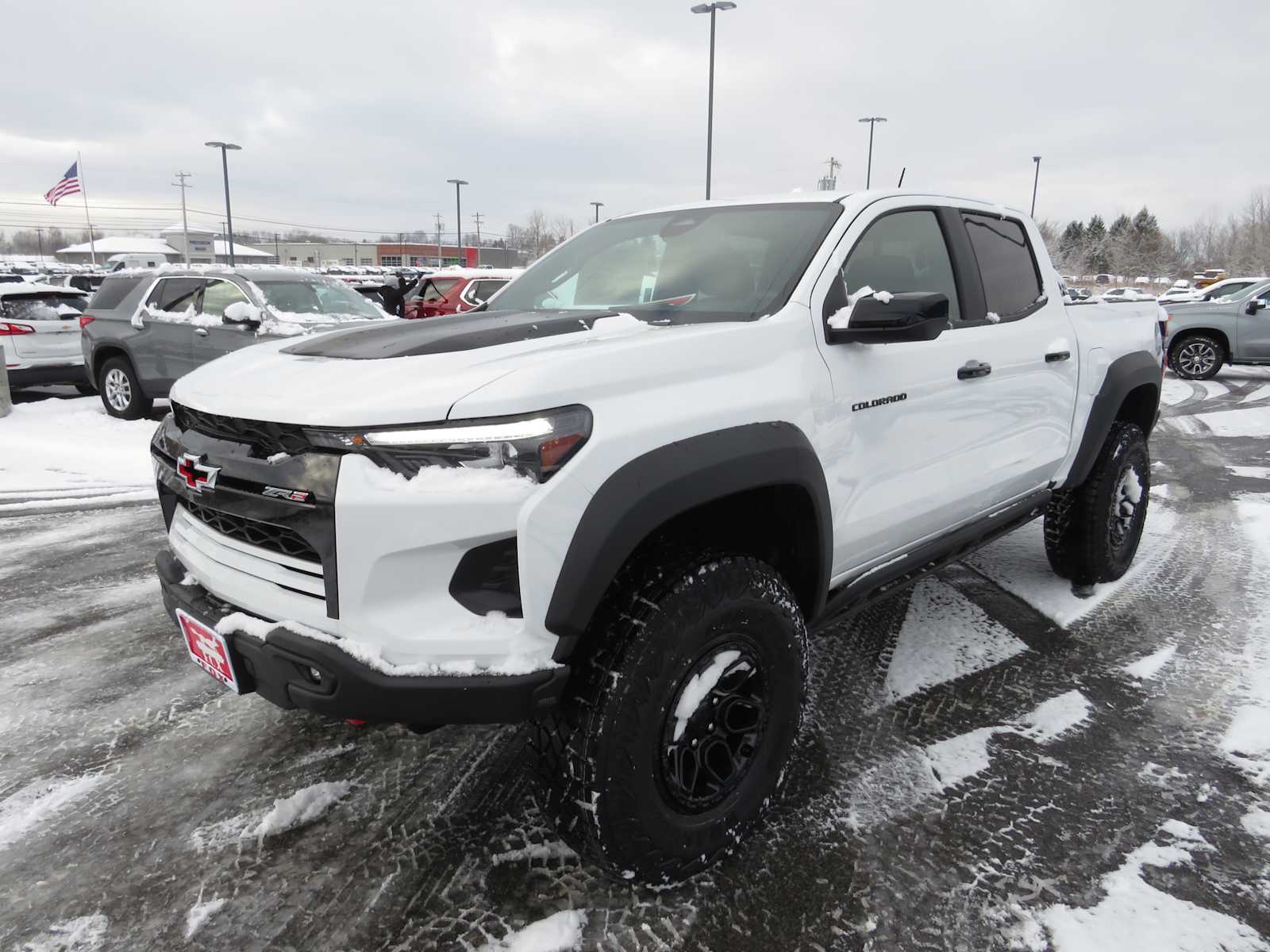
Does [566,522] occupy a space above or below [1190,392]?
above

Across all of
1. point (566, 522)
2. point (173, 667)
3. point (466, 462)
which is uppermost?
point (466, 462)

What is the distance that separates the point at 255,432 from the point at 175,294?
864 cm

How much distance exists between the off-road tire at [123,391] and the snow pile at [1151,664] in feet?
31.4

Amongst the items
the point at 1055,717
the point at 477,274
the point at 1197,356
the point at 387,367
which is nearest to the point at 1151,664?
the point at 1055,717

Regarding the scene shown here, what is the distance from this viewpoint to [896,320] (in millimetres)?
2289

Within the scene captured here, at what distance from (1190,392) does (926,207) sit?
11.4 m

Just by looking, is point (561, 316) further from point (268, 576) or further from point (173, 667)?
point (173, 667)

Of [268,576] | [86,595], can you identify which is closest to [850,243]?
[268,576]

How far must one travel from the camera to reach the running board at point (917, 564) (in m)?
2.66

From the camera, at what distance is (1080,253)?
2753 inches

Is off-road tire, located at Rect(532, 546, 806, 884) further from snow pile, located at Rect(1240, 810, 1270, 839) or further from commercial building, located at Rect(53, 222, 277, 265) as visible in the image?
commercial building, located at Rect(53, 222, 277, 265)

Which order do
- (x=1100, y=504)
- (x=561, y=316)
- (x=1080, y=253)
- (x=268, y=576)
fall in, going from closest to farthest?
1. (x=268, y=576)
2. (x=561, y=316)
3. (x=1100, y=504)
4. (x=1080, y=253)

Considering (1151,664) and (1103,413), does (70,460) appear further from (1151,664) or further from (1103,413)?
(1151,664)

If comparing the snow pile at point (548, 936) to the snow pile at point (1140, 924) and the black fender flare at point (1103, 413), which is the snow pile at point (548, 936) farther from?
the black fender flare at point (1103, 413)
